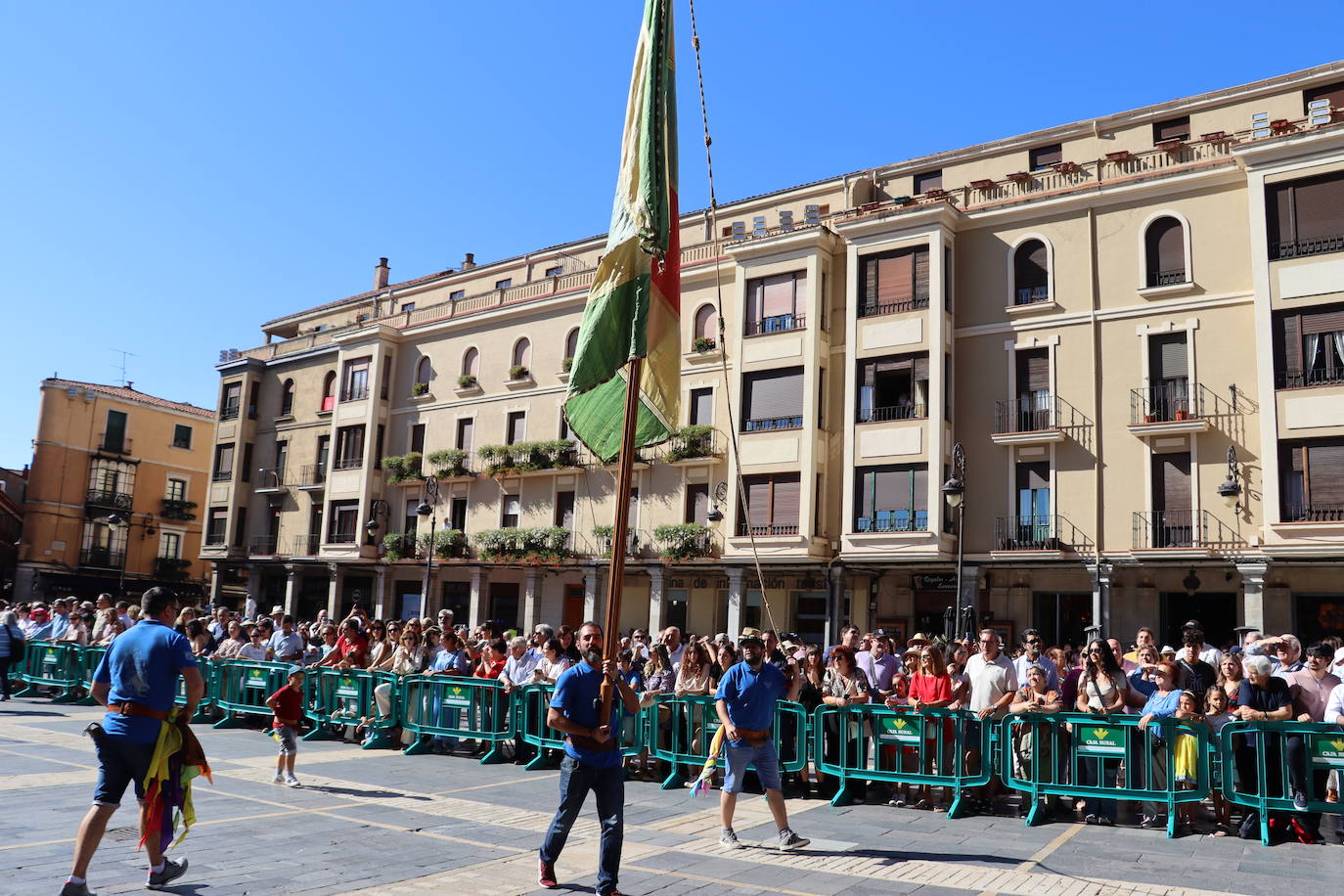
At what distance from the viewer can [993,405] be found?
2723 centimetres

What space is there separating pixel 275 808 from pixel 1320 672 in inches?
396

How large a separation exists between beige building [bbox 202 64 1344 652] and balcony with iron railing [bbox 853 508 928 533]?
0.08 meters

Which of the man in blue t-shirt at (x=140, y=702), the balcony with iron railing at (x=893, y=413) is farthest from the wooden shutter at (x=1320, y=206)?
the man in blue t-shirt at (x=140, y=702)

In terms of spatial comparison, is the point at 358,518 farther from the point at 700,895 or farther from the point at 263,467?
the point at 700,895

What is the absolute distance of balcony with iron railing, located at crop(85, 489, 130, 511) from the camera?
52.3m

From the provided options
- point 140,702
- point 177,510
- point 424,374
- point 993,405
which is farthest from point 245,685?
point 177,510

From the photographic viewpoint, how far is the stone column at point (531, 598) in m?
35.3

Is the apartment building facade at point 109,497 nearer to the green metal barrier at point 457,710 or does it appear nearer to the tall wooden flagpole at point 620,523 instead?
the green metal barrier at point 457,710

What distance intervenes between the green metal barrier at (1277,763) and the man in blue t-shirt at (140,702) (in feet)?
28.6

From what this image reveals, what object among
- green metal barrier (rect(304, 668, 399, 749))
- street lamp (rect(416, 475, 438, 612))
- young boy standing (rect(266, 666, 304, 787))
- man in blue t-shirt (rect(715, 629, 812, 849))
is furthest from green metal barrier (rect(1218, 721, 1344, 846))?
street lamp (rect(416, 475, 438, 612))

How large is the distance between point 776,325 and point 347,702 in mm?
17931

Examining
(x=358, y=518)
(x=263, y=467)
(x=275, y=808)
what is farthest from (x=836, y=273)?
(x=263, y=467)

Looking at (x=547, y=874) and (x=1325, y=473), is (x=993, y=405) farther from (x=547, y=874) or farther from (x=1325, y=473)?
(x=547, y=874)

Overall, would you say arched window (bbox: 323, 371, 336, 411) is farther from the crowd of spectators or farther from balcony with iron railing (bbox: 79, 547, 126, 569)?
the crowd of spectators
